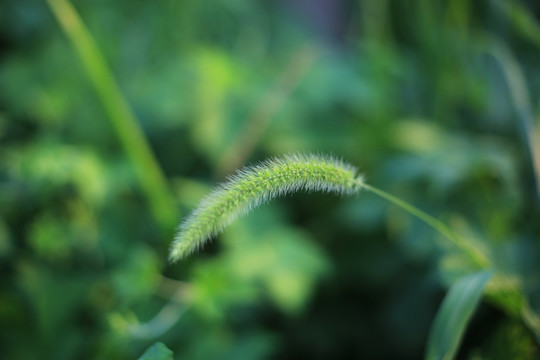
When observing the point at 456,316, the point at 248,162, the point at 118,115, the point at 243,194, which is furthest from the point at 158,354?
the point at 248,162

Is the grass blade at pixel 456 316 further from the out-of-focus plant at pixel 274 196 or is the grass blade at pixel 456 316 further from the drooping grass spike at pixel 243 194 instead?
the drooping grass spike at pixel 243 194

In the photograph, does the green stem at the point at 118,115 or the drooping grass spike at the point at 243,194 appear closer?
the drooping grass spike at the point at 243,194

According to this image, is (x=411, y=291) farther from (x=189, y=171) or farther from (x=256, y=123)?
(x=189, y=171)

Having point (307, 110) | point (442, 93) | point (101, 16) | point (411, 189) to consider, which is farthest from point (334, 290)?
point (101, 16)

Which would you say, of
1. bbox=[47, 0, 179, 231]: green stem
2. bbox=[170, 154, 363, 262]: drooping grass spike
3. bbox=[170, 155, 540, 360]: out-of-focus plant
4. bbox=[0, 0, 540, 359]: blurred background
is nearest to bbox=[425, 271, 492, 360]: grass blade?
bbox=[170, 155, 540, 360]: out-of-focus plant

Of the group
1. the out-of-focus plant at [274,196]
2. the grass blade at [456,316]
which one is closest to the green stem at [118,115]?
the out-of-focus plant at [274,196]
